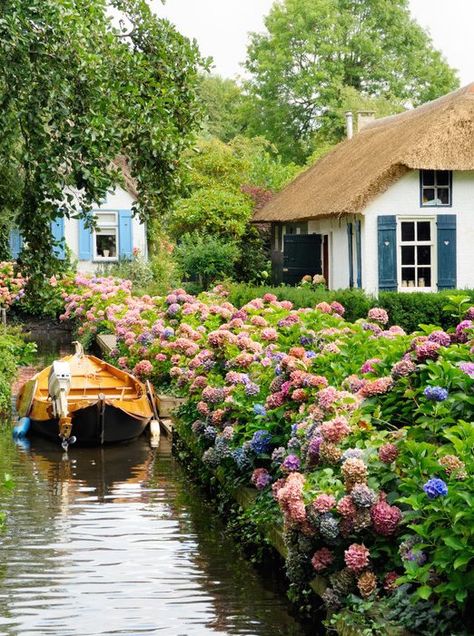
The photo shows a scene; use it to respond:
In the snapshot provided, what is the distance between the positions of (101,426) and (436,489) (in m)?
12.1

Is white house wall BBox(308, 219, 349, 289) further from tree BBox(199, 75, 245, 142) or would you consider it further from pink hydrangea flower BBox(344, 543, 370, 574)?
tree BBox(199, 75, 245, 142)

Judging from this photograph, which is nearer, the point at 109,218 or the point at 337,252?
the point at 337,252

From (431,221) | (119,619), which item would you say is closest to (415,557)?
(119,619)

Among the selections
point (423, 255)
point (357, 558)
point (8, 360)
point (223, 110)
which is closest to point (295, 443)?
point (357, 558)

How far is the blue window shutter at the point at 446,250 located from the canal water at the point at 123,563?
15314mm

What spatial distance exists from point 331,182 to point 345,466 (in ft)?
92.6

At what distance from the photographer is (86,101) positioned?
11.2 m

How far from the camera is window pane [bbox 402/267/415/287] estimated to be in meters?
29.8

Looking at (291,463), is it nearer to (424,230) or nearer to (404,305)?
(404,305)

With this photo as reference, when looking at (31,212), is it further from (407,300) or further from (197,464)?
(407,300)

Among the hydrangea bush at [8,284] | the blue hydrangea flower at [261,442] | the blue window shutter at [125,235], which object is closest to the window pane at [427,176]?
the hydrangea bush at [8,284]

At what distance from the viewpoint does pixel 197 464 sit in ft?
47.6

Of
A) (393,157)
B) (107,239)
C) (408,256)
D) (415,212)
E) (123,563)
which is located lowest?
(123,563)

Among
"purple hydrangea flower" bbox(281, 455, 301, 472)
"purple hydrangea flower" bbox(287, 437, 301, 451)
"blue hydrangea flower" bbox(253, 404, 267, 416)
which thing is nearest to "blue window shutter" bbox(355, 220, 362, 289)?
"blue hydrangea flower" bbox(253, 404, 267, 416)
